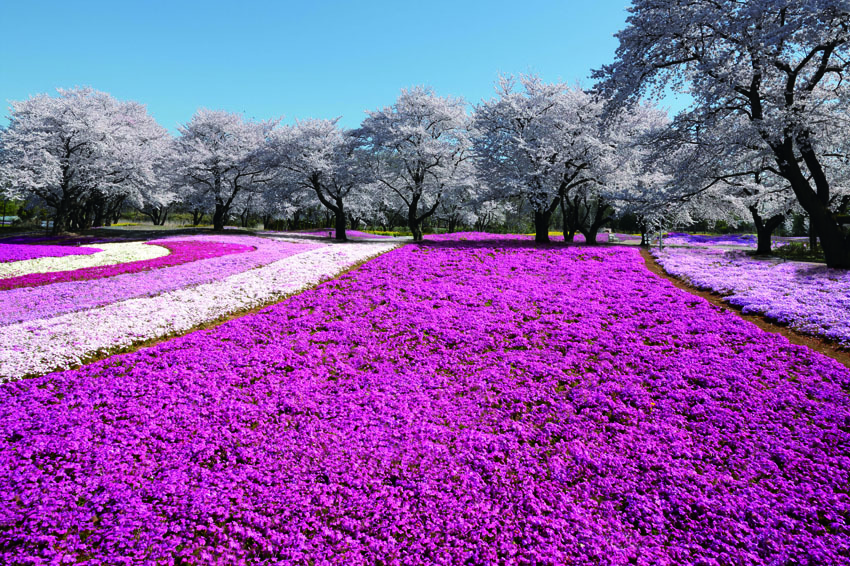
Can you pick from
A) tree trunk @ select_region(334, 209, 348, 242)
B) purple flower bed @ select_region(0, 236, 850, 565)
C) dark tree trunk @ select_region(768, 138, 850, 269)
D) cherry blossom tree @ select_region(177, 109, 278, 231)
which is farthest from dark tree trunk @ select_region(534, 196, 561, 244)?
cherry blossom tree @ select_region(177, 109, 278, 231)

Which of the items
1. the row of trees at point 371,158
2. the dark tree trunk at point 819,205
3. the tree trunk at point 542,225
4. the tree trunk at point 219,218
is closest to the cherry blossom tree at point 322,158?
the row of trees at point 371,158

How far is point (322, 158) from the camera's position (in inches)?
1527

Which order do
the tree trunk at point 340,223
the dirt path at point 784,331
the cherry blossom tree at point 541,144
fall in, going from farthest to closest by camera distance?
the tree trunk at point 340,223 < the cherry blossom tree at point 541,144 < the dirt path at point 784,331

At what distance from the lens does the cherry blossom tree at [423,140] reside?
3509 cm

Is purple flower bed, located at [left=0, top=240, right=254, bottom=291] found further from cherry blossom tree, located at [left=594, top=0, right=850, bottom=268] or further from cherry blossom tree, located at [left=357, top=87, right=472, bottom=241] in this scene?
cherry blossom tree, located at [left=594, top=0, right=850, bottom=268]

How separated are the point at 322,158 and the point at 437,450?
3709cm

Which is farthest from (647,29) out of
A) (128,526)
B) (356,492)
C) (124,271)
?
(124,271)

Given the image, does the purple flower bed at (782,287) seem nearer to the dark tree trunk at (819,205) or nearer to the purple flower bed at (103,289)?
the dark tree trunk at (819,205)

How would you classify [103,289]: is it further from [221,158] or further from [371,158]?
[221,158]

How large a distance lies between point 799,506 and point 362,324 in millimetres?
9183

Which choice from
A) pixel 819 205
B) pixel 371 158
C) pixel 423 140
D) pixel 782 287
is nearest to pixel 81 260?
pixel 371 158

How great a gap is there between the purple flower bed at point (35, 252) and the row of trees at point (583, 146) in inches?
390

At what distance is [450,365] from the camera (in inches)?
354

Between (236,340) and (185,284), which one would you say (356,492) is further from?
(185,284)
